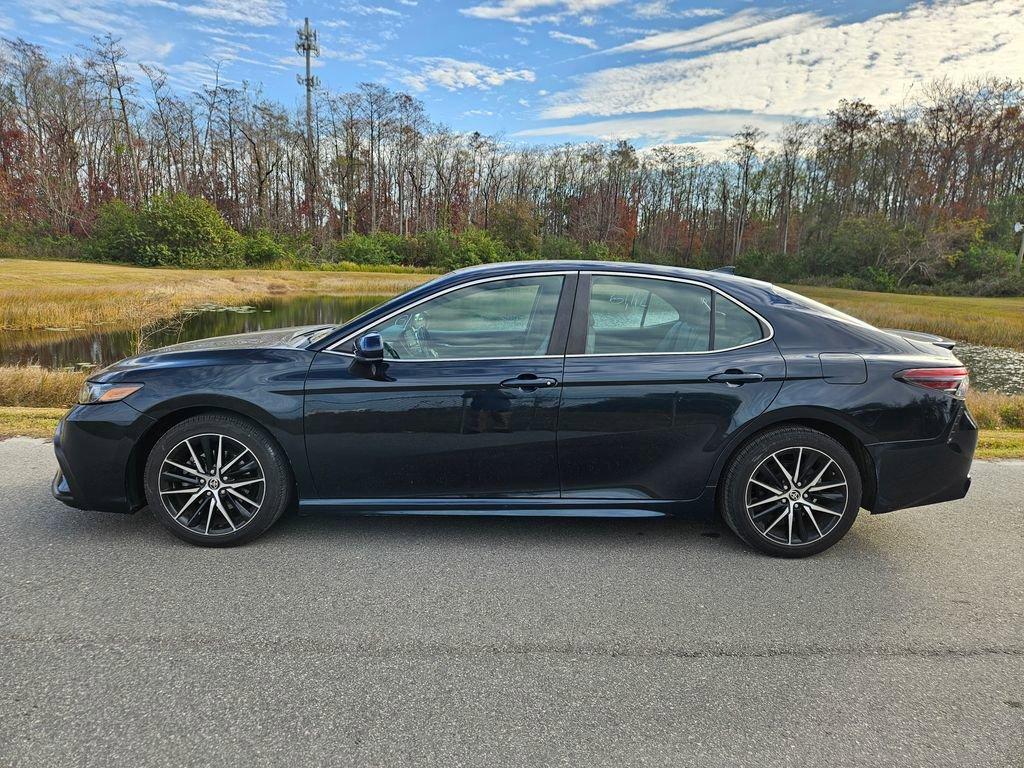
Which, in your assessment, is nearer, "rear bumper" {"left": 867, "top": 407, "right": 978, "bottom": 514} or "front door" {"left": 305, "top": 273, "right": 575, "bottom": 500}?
"front door" {"left": 305, "top": 273, "right": 575, "bottom": 500}

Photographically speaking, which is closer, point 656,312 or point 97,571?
point 97,571

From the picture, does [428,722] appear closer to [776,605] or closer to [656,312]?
[776,605]

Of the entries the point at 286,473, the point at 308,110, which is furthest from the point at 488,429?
the point at 308,110

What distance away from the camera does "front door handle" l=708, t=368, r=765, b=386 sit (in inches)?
142

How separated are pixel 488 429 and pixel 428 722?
5.21ft

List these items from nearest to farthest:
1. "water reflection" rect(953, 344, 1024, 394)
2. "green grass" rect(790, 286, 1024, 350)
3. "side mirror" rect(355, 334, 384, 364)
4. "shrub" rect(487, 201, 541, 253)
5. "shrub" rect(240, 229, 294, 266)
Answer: "side mirror" rect(355, 334, 384, 364) < "water reflection" rect(953, 344, 1024, 394) < "green grass" rect(790, 286, 1024, 350) < "shrub" rect(240, 229, 294, 266) < "shrub" rect(487, 201, 541, 253)

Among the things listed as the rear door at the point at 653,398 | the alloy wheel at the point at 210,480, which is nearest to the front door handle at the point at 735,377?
the rear door at the point at 653,398

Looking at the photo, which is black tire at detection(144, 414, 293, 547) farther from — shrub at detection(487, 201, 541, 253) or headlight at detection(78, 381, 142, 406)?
shrub at detection(487, 201, 541, 253)

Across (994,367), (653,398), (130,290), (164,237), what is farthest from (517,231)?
(653,398)

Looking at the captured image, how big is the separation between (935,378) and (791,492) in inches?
40.8

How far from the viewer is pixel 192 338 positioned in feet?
63.5

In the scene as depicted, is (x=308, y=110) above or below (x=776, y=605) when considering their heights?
above

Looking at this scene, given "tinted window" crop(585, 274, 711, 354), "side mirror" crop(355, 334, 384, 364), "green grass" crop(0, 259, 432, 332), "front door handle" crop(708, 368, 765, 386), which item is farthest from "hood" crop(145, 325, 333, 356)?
"green grass" crop(0, 259, 432, 332)

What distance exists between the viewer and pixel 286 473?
3.67 metres
